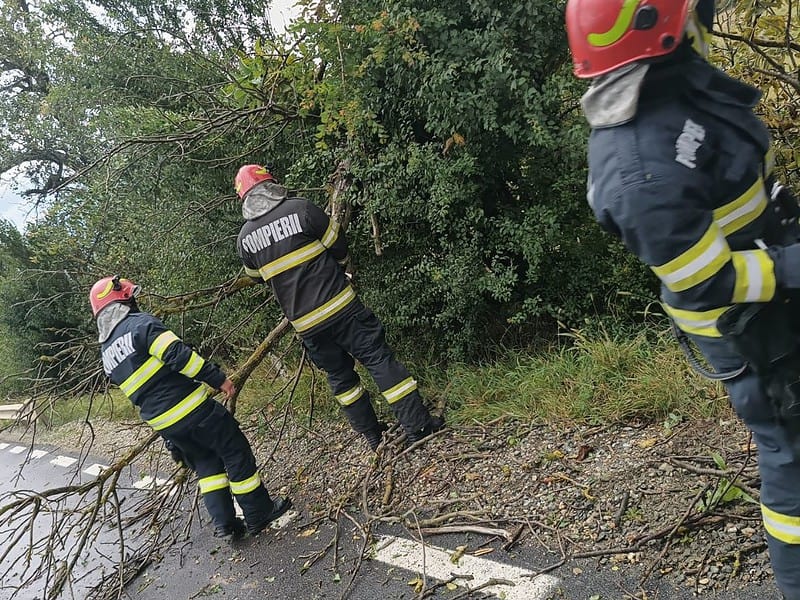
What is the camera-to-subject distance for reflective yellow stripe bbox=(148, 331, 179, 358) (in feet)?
12.9

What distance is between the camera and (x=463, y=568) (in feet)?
9.54

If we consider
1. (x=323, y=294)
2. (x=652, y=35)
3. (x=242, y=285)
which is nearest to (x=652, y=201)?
(x=652, y=35)

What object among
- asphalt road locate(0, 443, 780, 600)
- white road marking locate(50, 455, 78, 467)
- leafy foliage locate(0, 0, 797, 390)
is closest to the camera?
asphalt road locate(0, 443, 780, 600)

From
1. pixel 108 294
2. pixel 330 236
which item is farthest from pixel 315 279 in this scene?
pixel 108 294

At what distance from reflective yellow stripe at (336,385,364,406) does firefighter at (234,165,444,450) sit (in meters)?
0.26

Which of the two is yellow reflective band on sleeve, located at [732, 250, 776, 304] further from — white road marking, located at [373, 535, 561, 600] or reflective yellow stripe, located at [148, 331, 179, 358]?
reflective yellow stripe, located at [148, 331, 179, 358]

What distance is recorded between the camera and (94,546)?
4715 mm

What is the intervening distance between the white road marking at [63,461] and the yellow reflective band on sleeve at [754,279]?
7661 millimetres

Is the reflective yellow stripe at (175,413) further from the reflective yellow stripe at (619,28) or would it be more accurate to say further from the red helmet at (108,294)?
the reflective yellow stripe at (619,28)

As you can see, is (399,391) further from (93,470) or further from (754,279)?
(93,470)

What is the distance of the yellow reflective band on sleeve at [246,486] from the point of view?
4094 millimetres

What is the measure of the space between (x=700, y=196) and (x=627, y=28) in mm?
500

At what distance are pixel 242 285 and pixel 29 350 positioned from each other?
8434 millimetres

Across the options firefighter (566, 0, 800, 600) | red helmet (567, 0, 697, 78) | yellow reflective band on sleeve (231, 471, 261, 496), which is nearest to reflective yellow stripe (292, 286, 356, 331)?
yellow reflective band on sleeve (231, 471, 261, 496)
